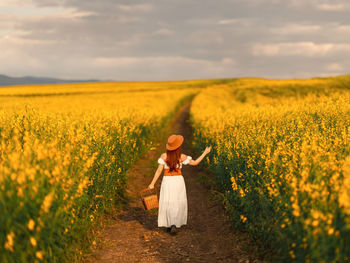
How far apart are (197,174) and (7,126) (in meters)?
6.21

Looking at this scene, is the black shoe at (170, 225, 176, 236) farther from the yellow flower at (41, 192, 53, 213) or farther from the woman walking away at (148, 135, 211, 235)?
the yellow flower at (41, 192, 53, 213)

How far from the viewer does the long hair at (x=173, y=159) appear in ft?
20.8

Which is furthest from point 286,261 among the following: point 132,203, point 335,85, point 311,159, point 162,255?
point 335,85

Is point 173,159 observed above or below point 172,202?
above

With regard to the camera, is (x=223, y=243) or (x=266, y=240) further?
(x=223, y=243)

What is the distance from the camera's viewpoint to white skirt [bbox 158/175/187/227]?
635cm

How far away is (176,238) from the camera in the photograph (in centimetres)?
619

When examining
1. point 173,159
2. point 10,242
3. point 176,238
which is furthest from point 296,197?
point 10,242

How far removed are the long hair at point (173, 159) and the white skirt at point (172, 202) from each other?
221 mm

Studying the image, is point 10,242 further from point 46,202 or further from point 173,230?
point 173,230

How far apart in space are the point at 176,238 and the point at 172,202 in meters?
0.72

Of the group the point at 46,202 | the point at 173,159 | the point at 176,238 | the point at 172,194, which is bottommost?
the point at 176,238

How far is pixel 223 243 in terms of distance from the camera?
19.0 ft

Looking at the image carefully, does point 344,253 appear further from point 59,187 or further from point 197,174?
point 197,174
